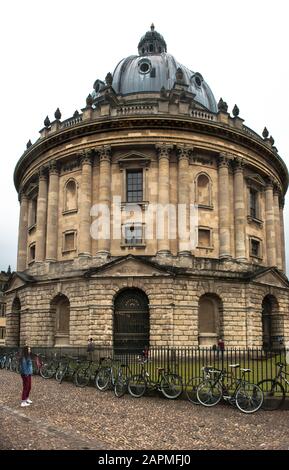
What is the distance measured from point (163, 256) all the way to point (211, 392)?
695 inches

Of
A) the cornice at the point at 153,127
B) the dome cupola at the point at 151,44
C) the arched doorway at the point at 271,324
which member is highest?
the dome cupola at the point at 151,44

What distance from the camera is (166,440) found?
970 cm

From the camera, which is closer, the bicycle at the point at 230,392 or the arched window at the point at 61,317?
the bicycle at the point at 230,392

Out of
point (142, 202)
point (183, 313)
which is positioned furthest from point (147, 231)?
point (183, 313)

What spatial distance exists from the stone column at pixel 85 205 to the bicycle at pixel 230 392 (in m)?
19.1

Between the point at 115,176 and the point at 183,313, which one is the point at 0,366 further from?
the point at 115,176

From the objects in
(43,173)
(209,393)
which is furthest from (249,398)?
(43,173)

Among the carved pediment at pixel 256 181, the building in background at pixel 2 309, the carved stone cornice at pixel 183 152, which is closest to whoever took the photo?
the carved stone cornice at pixel 183 152

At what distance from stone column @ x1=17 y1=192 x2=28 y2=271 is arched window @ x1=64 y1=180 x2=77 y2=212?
7103mm

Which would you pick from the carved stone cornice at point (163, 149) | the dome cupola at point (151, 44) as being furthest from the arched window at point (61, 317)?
the dome cupola at point (151, 44)

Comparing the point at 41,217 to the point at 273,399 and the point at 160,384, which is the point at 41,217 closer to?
the point at 160,384

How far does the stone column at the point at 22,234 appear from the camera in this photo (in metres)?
40.4

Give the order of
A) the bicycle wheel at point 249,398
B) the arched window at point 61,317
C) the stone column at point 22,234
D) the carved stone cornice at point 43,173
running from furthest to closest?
1. the stone column at point 22,234
2. the carved stone cornice at point 43,173
3. the arched window at point 61,317
4. the bicycle wheel at point 249,398

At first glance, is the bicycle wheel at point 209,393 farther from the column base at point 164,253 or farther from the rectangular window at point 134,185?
the rectangular window at point 134,185
